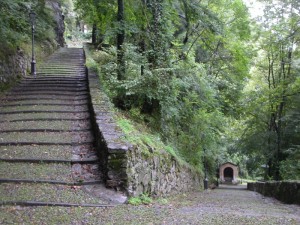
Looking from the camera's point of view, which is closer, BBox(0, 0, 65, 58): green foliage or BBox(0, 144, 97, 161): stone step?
BBox(0, 144, 97, 161): stone step

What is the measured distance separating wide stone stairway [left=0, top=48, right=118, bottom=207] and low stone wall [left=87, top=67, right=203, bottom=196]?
0.37 metres

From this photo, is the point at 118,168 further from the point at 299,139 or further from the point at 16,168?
the point at 299,139

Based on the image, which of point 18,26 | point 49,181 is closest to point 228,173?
point 18,26

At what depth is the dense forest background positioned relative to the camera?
9.81 meters

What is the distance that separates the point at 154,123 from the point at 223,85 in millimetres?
10413

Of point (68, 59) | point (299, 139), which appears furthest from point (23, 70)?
point (299, 139)

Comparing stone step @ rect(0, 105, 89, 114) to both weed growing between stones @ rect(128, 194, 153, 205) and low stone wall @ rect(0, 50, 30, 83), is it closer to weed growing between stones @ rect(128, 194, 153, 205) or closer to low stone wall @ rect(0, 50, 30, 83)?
low stone wall @ rect(0, 50, 30, 83)

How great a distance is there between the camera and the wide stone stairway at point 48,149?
4902 mm

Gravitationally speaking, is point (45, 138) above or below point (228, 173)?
above

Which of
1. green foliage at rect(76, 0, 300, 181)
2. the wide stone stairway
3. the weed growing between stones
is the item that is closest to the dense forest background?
green foliage at rect(76, 0, 300, 181)

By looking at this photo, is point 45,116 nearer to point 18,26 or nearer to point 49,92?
point 49,92

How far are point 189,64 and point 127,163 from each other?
310 inches

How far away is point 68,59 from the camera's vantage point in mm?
19234

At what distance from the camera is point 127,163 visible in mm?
5418
